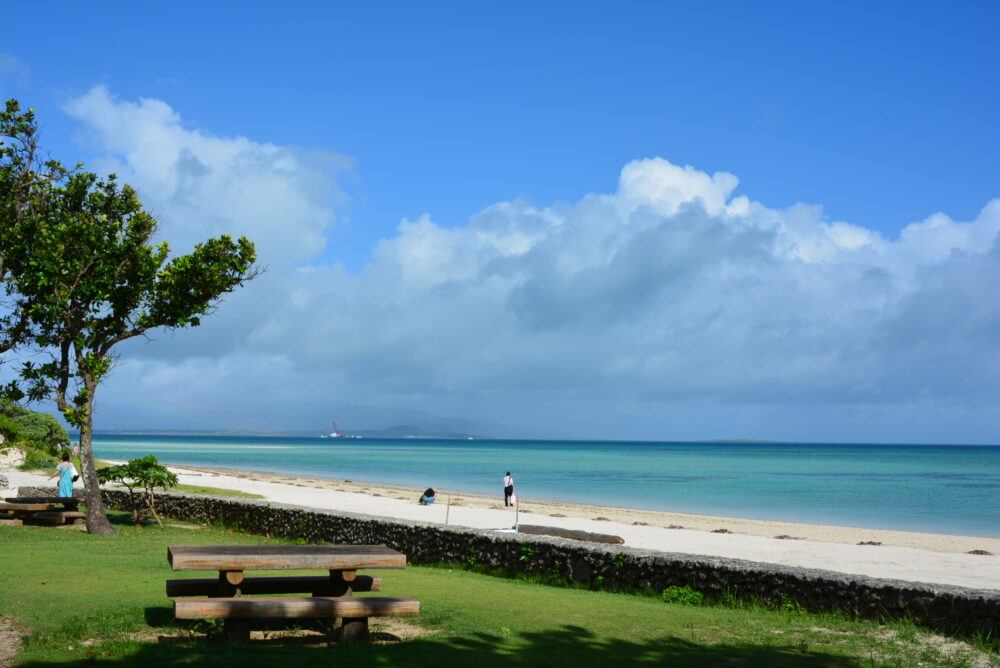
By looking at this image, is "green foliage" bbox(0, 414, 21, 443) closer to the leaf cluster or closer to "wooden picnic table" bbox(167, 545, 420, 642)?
the leaf cluster

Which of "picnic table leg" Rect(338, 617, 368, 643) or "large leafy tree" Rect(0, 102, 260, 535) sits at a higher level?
"large leafy tree" Rect(0, 102, 260, 535)

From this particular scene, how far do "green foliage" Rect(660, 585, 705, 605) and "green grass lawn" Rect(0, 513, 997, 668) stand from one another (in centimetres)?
25

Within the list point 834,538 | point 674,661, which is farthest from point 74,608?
point 834,538

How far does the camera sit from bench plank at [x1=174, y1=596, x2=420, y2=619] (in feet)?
24.7

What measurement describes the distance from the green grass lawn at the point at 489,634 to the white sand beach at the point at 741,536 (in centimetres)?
691

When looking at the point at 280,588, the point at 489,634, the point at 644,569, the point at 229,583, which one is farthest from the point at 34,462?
the point at 489,634

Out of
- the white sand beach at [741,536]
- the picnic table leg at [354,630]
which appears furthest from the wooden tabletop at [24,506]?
the picnic table leg at [354,630]

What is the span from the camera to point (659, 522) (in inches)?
1299

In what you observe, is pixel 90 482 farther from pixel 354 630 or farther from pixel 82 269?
pixel 354 630

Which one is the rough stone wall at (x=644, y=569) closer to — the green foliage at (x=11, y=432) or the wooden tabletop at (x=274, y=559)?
the wooden tabletop at (x=274, y=559)

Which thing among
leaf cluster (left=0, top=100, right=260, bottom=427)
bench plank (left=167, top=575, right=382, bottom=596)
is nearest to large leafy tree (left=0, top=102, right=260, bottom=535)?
leaf cluster (left=0, top=100, right=260, bottom=427)

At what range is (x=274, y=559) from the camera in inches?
310

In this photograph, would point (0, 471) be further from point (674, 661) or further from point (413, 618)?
point (674, 661)

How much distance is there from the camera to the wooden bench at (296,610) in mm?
7543
